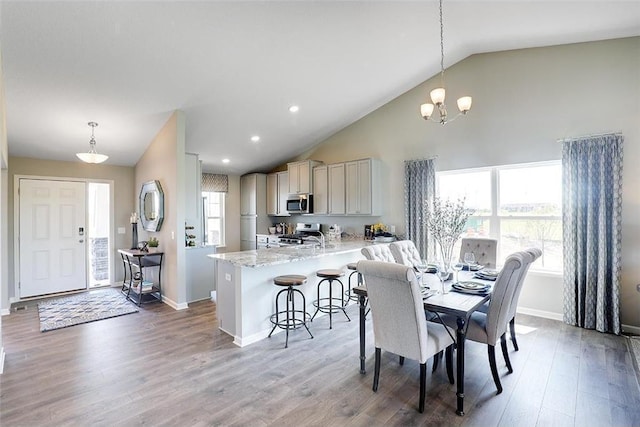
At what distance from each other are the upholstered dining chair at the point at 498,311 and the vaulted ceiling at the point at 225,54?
2.68m

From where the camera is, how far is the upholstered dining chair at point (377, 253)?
124 inches

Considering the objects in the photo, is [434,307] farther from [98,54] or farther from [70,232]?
[70,232]

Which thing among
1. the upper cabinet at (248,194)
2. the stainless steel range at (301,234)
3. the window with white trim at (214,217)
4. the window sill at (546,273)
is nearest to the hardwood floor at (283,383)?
the window sill at (546,273)

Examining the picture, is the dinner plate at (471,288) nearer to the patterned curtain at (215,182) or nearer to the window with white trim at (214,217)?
the patterned curtain at (215,182)

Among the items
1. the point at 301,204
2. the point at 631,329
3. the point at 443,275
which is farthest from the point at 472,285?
the point at 301,204

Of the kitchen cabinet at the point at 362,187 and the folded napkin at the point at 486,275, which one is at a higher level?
the kitchen cabinet at the point at 362,187

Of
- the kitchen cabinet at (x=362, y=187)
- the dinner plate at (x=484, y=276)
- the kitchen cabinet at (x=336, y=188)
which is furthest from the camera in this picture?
the kitchen cabinet at (x=336, y=188)

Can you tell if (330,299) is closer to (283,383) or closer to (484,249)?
(283,383)

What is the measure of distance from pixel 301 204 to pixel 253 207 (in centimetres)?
164

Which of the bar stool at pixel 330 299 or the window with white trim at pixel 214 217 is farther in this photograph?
the window with white trim at pixel 214 217

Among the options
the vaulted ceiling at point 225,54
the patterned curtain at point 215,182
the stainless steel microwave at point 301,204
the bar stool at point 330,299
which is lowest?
the bar stool at point 330,299

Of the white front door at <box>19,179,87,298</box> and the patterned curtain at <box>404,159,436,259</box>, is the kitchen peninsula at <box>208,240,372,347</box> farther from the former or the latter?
the white front door at <box>19,179,87,298</box>

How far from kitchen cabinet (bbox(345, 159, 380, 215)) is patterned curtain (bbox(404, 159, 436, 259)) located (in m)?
0.54

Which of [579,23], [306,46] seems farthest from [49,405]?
[579,23]
